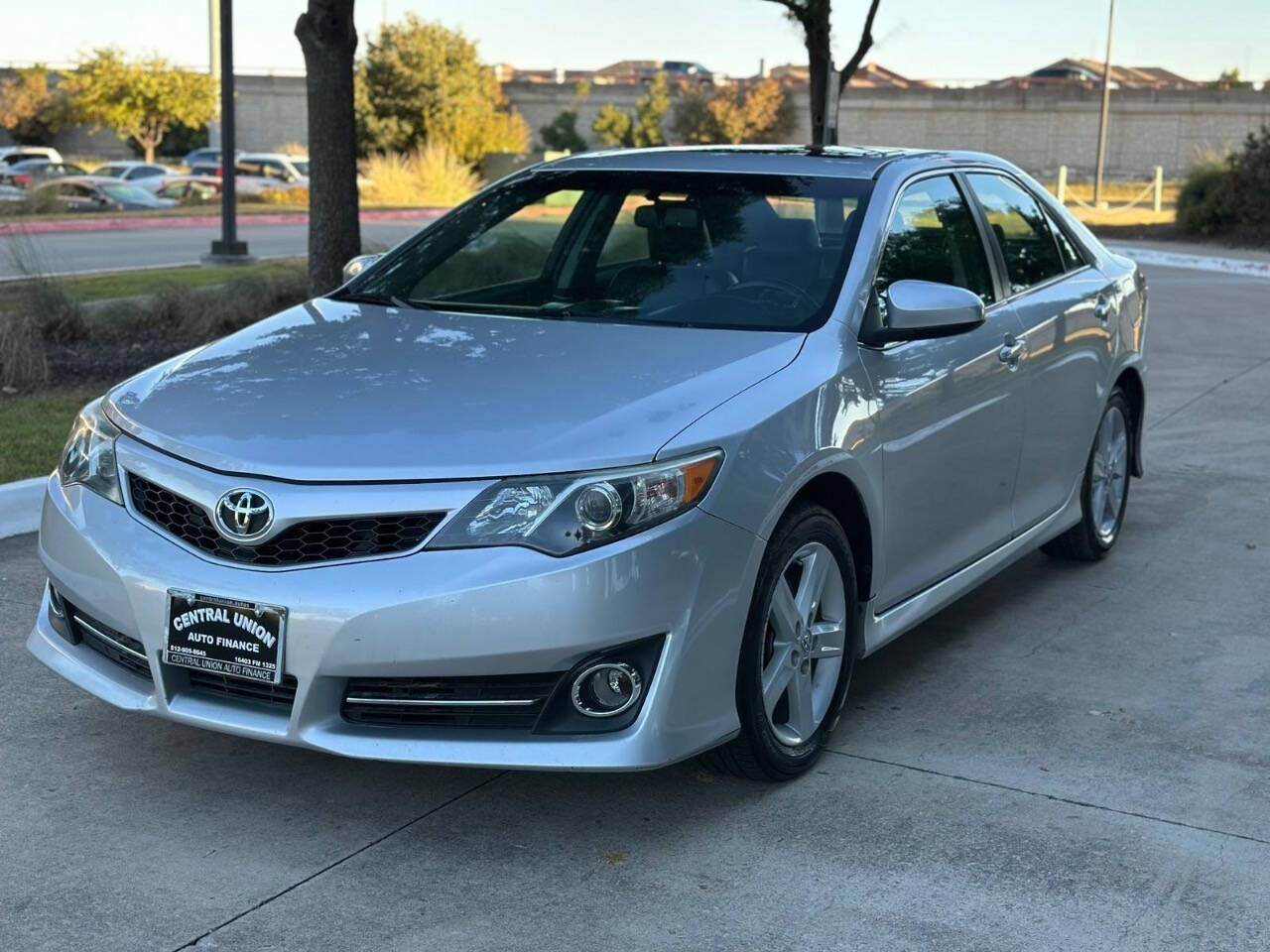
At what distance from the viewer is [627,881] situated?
376cm

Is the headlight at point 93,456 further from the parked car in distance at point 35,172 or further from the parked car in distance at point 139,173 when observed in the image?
the parked car in distance at point 139,173

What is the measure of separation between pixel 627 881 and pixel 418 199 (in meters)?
35.7

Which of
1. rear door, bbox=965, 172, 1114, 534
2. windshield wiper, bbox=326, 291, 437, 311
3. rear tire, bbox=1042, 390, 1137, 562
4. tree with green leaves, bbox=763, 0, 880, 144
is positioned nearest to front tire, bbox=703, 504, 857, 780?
rear door, bbox=965, 172, 1114, 534

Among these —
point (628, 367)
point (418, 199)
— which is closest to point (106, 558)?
point (628, 367)

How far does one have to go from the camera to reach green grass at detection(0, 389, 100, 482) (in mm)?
7430

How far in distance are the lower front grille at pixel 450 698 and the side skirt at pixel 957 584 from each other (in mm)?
1287

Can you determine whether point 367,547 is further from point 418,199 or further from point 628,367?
point 418,199

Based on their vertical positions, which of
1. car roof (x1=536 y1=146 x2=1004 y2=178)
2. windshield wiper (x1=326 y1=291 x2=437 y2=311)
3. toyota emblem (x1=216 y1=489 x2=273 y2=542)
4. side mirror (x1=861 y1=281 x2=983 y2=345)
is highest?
car roof (x1=536 y1=146 x2=1004 y2=178)

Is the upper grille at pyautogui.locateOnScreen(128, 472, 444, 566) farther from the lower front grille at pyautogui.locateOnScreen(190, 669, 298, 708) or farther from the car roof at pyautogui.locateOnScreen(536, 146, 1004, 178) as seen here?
the car roof at pyautogui.locateOnScreen(536, 146, 1004, 178)

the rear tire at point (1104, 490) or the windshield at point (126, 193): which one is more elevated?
the windshield at point (126, 193)

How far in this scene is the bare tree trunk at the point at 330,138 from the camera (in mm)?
10492

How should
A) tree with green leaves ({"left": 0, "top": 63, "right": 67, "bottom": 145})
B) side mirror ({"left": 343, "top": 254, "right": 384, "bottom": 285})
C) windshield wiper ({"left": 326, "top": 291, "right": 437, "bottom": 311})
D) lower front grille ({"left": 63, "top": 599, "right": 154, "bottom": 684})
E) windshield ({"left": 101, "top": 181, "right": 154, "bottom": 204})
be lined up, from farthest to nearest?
tree with green leaves ({"left": 0, "top": 63, "right": 67, "bottom": 145}), windshield ({"left": 101, "top": 181, "right": 154, "bottom": 204}), side mirror ({"left": 343, "top": 254, "right": 384, "bottom": 285}), windshield wiper ({"left": 326, "top": 291, "right": 437, "bottom": 311}), lower front grille ({"left": 63, "top": 599, "right": 154, "bottom": 684})

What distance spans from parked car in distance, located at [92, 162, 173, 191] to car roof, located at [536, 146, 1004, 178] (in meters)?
38.2

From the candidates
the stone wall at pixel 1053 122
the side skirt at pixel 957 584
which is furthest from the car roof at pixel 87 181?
the stone wall at pixel 1053 122
